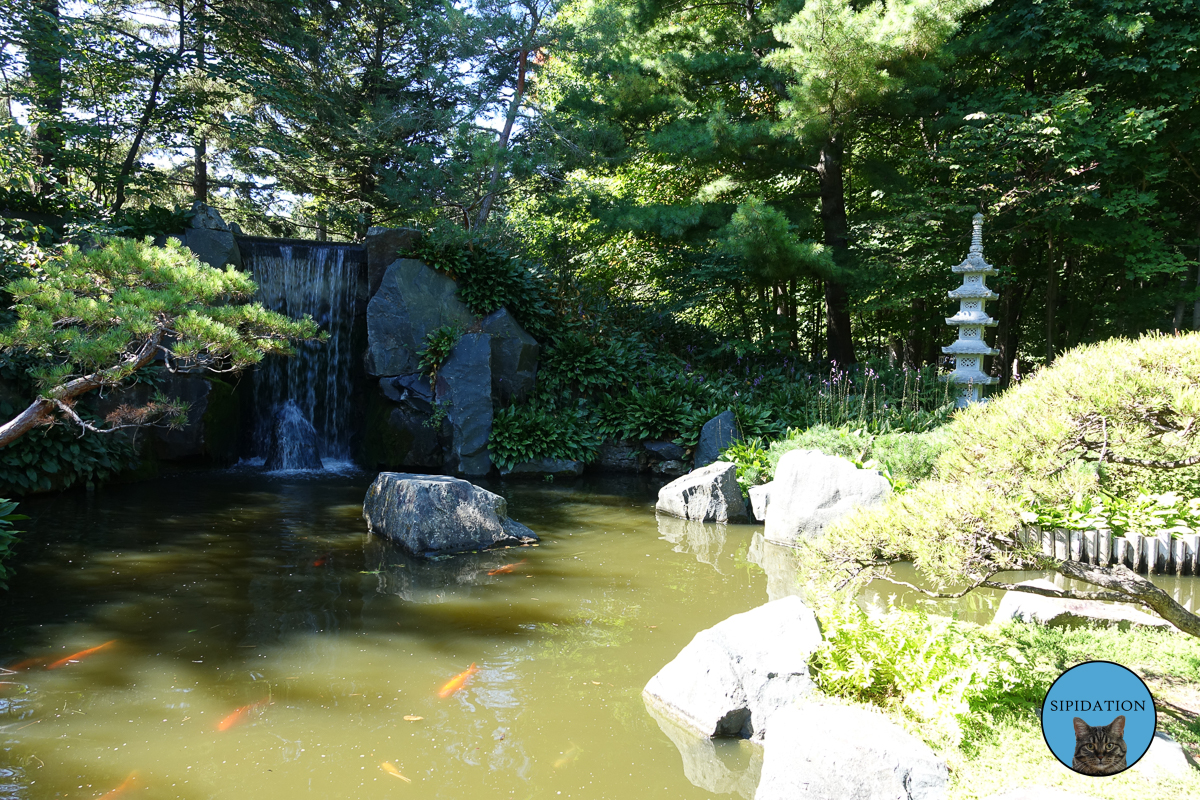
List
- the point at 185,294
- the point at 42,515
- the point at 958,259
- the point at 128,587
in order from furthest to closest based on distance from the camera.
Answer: the point at 958,259, the point at 42,515, the point at 128,587, the point at 185,294

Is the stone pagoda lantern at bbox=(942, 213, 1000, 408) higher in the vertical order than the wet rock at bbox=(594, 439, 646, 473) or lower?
higher

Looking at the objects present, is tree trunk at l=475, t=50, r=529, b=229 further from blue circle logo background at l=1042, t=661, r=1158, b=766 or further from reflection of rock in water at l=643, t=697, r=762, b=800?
blue circle logo background at l=1042, t=661, r=1158, b=766

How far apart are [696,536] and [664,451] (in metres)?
3.18

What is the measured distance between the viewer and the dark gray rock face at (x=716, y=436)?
29.4 feet

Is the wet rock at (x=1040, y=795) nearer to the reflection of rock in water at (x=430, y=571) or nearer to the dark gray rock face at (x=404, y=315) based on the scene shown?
the reflection of rock in water at (x=430, y=571)

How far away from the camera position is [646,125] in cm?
1155

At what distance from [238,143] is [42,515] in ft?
28.6

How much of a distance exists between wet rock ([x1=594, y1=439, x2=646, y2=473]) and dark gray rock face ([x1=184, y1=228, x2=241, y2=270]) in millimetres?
5267

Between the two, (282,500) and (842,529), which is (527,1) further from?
(842,529)

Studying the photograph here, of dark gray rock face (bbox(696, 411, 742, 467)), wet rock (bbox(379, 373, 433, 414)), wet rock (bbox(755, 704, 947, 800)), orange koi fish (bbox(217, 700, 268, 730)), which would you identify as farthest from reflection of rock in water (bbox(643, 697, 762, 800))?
wet rock (bbox(379, 373, 433, 414))

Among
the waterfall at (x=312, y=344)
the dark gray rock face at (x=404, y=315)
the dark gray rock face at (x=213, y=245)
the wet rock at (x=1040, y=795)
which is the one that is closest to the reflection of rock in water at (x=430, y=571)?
the wet rock at (x=1040, y=795)

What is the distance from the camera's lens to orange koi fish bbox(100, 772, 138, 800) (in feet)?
8.48

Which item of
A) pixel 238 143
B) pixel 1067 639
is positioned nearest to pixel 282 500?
pixel 1067 639

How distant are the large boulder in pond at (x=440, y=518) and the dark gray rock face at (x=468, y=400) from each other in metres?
3.13
